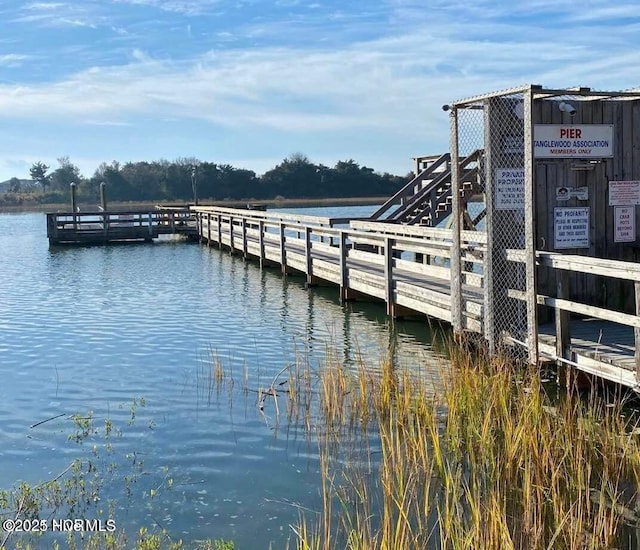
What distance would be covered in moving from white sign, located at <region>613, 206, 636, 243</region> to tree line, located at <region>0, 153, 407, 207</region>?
6364 centimetres

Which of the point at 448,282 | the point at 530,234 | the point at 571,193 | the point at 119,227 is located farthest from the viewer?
the point at 119,227

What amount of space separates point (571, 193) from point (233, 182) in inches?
2850

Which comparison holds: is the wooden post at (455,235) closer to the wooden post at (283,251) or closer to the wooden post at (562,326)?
the wooden post at (562,326)

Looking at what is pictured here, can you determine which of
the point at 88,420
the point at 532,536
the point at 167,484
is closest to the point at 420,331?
the point at 88,420

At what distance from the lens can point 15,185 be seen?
112312mm

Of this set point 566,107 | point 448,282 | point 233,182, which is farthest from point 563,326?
point 233,182

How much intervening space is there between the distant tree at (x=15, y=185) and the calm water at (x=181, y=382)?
97.9 m

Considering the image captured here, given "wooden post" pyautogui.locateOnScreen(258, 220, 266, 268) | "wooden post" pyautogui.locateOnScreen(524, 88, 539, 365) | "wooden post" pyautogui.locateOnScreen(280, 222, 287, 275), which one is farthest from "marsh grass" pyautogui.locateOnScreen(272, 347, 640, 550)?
"wooden post" pyautogui.locateOnScreen(258, 220, 266, 268)

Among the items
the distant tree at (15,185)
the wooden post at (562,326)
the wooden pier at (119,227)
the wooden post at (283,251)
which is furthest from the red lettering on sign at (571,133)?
the distant tree at (15,185)

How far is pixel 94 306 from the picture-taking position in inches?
578

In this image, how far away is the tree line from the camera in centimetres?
7856

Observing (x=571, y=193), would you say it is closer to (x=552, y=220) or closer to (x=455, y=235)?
(x=552, y=220)

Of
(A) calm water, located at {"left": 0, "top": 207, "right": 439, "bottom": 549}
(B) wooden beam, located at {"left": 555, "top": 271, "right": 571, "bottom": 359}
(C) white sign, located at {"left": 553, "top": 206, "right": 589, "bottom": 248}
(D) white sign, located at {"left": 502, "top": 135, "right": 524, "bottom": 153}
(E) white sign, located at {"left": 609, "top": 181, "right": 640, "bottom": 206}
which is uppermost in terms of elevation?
(D) white sign, located at {"left": 502, "top": 135, "right": 524, "bottom": 153}

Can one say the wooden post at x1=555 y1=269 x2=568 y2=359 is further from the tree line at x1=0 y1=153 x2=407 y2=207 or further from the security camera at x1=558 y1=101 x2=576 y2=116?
the tree line at x1=0 y1=153 x2=407 y2=207
